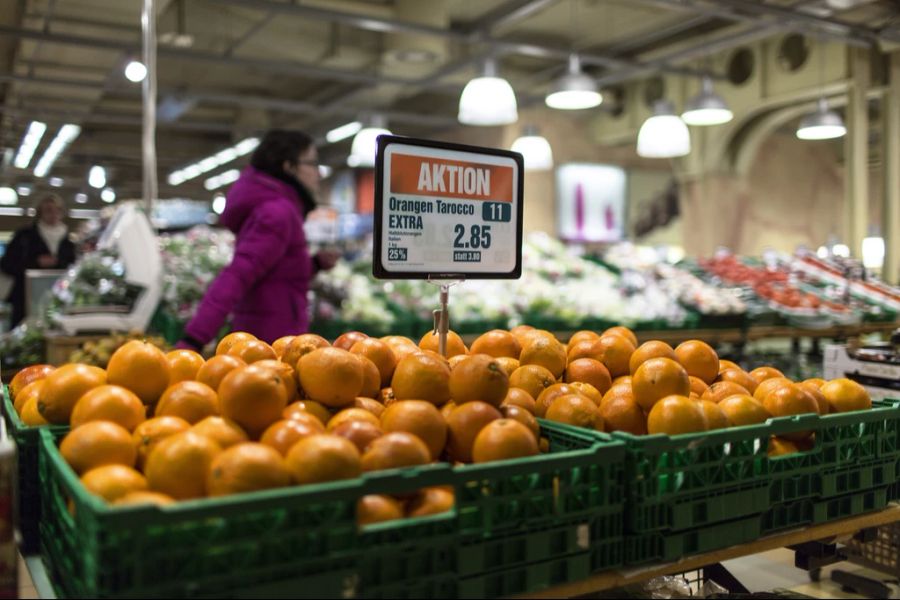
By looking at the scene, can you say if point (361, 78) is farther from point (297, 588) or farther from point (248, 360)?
point (297, 588)

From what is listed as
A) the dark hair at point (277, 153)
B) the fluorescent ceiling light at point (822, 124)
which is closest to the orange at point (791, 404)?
the dark hair at point (277, 153)

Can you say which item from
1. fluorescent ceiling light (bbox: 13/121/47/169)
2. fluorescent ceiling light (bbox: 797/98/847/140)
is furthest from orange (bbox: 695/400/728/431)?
fluorescent ceiling light (bbox: 13/121/47/169)

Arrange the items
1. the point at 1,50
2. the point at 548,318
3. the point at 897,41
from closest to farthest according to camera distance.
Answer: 1. the point at 548,318
2. the point at 897,41
3. the point at 1,50

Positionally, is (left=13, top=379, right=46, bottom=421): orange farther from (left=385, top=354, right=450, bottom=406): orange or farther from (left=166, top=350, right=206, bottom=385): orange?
(left=385, top=354, right=450, bottom=406): orange

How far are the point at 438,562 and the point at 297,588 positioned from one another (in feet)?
0.67

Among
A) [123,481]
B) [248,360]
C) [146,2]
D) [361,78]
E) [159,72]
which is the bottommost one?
[123,481]

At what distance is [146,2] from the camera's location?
4.15 metres

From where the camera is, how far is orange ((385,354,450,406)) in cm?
147

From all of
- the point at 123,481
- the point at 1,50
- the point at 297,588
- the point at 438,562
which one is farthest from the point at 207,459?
the point at 1,50

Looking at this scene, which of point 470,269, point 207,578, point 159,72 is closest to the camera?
point 207,578

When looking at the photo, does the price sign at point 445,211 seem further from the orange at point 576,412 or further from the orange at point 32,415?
the orange at point 32,415

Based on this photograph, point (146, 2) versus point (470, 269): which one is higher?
point (146, 2)

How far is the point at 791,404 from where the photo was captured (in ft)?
5.07

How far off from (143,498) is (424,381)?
0.56 metres
